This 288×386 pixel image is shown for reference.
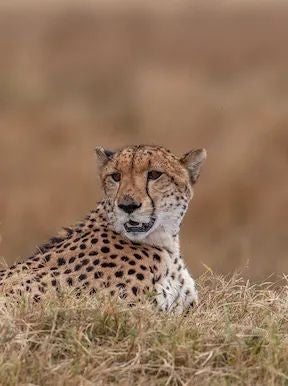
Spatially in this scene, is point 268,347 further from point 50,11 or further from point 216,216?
point 50,11

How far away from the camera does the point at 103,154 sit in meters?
6.71

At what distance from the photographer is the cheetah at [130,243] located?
6.35 m

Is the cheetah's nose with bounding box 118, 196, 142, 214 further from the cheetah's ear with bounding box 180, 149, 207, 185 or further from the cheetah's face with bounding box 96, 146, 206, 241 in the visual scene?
the cheetah's ear with bounding box 180, 149, 207, 185

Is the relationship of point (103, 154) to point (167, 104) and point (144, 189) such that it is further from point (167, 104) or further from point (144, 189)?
point (167, 104)

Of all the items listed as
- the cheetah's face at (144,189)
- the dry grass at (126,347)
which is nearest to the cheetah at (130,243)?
the cheetah's face at (144,189)

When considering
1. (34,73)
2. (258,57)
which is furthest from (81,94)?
(258,57)

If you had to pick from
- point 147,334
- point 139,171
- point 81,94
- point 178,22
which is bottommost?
point 147,334

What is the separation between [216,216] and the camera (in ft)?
34.4

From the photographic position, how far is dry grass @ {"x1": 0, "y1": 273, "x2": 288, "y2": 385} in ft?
16.9

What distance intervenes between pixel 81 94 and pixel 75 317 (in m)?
9.38

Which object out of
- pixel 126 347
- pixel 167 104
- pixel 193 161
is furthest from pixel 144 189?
pixel 167 104

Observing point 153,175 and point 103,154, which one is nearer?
point 153,175

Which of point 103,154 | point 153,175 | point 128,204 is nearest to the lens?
point 128,204

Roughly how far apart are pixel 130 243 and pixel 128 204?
0.76 feet
